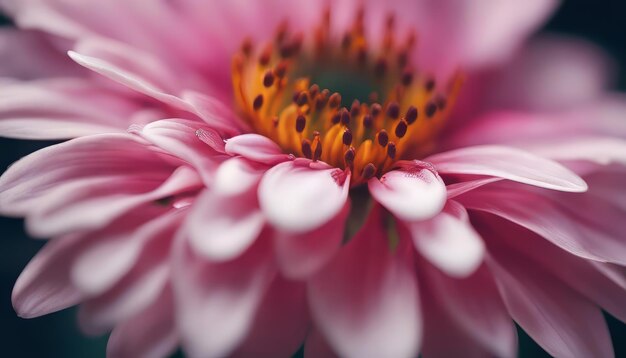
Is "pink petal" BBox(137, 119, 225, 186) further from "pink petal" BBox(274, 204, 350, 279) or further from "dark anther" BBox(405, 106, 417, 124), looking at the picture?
"dark anther" BBox(405, 106, 417, 124)

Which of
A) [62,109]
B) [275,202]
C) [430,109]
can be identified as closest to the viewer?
[275,202]

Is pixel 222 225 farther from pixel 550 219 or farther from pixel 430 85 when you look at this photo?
pixel 430 85

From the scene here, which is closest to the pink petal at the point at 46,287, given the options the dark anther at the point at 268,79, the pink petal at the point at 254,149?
the pink petal at the point at 254,149

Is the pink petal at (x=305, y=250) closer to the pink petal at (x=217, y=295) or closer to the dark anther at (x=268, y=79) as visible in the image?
the pink petal at (x=217, y=295)

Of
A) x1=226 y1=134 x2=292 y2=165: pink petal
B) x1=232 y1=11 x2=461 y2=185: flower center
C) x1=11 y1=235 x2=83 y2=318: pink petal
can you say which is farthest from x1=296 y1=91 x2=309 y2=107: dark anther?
x1=11 y1=235 x2=83 y2=318: pink petal

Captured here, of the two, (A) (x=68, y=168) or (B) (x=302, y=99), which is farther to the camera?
(B) (x=302, y=99)

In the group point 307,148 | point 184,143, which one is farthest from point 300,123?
point 184,143
